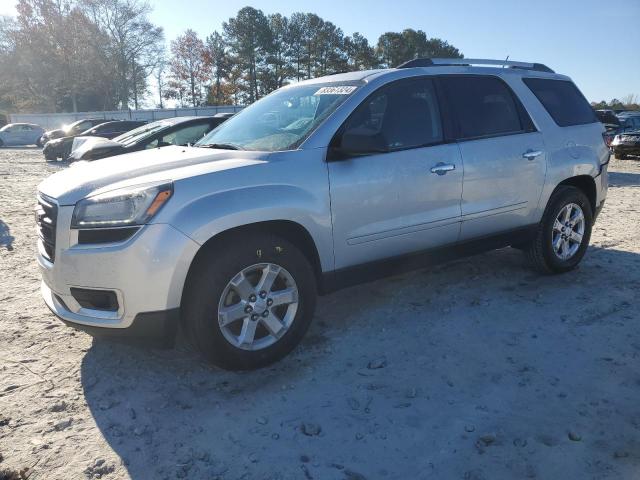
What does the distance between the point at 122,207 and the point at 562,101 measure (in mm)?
4230

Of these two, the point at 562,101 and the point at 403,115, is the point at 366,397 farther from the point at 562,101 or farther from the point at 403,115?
the point at 562,101

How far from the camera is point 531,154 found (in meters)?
4.57

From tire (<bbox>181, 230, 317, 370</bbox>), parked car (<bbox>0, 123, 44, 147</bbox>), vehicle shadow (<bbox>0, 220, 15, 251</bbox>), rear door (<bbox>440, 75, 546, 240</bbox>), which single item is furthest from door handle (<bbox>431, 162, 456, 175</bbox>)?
parked car (<bbox>0, 123, 44, 147</bbox>)

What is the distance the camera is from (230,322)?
10.4ft

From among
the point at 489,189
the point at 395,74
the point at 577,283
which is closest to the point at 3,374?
the point at 395,74

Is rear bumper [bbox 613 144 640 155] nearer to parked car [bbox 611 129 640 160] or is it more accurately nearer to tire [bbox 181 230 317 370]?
parked car [bbox 611 129 640 160]

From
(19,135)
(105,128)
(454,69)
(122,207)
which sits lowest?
(122,207)

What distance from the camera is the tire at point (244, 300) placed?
3049 millimetres

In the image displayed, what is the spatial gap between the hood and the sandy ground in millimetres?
1181

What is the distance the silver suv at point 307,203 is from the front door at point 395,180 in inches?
0.4

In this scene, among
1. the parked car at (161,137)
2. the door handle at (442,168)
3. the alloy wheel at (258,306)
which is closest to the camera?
the alloy wheel at (258,306)

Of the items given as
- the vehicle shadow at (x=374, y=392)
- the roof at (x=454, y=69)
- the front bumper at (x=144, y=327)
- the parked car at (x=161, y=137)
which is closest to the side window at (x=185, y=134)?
the parked car at (x=161, y=137)

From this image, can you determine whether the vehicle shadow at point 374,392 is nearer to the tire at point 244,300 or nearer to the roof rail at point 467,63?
the tire at point 244,300

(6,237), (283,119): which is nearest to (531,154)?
(283,119)
